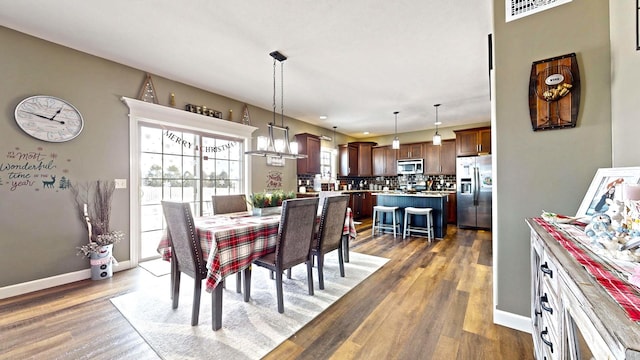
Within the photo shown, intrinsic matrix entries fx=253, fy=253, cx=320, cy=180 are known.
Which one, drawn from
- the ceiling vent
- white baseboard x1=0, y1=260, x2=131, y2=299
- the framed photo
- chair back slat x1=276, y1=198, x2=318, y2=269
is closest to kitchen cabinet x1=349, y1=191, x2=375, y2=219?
chair back slat x1=276, y1=198, x2=318, y2=269

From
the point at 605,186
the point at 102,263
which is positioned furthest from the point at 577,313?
the point at 102,263

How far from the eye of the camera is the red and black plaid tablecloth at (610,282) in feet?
1.73

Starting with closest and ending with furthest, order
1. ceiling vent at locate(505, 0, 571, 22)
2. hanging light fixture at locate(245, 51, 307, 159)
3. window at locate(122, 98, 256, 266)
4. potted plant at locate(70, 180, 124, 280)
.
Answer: ceiling vent at locate(505, 0, 571, 22) < potted plant at locate(70, 180, 124, 280) < hanging light fixture at locate(245, 51, 307, 159) < window at locate(122, 98, 256, 266)

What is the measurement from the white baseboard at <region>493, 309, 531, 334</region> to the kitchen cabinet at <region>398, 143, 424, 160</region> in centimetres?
565

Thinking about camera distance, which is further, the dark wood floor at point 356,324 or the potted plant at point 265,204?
the potted plant at point 265,204

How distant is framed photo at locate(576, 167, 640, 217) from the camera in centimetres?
122

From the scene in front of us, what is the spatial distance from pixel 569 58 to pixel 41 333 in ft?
13.9

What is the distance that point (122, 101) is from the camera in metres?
3.25

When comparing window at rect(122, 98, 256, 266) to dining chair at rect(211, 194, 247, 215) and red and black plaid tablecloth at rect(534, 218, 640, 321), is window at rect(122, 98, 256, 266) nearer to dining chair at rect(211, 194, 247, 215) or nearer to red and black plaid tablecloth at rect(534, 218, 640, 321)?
dining chair at rect(211, 194, 247, 215)

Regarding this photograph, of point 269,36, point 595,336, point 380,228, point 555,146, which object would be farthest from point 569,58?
point 380,228

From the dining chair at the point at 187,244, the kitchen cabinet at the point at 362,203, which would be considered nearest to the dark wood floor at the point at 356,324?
the dining chair at the point at 187,244

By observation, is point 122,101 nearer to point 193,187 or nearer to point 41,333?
point 193,187

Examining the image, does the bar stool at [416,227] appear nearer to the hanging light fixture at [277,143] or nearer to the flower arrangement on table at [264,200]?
the hanging light fixture at [277,143]

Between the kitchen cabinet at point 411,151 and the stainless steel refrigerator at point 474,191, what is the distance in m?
1.29
